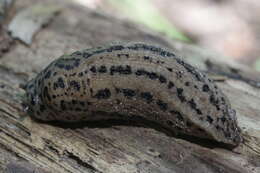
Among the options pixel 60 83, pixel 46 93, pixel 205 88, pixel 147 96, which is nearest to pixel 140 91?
pixel 147 96

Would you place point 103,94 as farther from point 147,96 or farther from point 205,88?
point 205,88

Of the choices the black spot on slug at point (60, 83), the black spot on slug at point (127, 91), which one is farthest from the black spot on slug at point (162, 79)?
the black spot on slug at point (60, 83)

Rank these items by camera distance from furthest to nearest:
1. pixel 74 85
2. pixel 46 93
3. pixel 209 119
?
pixel 46 93 < pixel 74 85 < pixel 209 119

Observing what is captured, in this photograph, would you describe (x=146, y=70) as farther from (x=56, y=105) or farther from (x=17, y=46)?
(x=17, y=46)

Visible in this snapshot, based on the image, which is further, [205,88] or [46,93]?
[46,93]

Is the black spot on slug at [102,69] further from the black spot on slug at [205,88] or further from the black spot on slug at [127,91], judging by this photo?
the black spot on slug at [205,88]

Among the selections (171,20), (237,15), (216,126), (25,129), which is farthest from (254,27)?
(25,129)

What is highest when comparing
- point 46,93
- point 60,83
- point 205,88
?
point 205,88

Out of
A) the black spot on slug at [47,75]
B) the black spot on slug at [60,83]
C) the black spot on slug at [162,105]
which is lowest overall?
the black spot on slug at [162,105]
